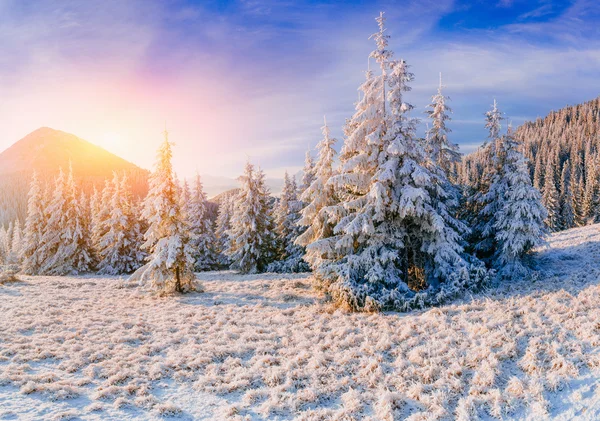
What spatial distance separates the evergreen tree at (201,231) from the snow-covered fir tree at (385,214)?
100 ft

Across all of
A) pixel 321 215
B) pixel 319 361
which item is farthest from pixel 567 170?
pixel 319 361

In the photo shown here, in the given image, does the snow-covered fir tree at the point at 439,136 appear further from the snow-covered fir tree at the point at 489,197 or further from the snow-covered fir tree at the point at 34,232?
the snow-covered fir tree at the point at 34,232

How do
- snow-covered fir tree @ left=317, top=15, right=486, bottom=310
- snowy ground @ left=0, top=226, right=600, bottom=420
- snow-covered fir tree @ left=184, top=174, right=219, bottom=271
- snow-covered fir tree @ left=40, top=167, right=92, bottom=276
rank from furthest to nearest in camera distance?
1. snow-covered fir tree @ left=184, top=174, right=219, bottom=271
2. snow-covered fir tree @ left=40, top=167, right=92, bottom=276
3. snow-covered fir tree @ left=317, top=15, right=486, bottom=310
4. snowy ground @ left=0, top=226, right=600, bottom=420

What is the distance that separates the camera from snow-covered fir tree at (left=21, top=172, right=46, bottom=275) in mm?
36719

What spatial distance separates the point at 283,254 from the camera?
1345 inches

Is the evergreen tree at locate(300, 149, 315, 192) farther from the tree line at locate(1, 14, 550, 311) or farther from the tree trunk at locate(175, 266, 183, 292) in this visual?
Result: the tree trunk at locate(175, 266, 183, 292)

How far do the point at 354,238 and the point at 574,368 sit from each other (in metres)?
10.6

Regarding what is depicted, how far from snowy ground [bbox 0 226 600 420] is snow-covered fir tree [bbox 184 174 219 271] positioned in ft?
87.5

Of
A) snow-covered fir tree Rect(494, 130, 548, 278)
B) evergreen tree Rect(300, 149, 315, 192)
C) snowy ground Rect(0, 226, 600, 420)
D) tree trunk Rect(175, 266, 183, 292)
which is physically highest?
evergreen tree Rect(300, 149, 315, 192)

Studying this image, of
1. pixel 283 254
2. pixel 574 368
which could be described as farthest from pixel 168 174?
pixel 574 368

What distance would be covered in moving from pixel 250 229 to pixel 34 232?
2611cm

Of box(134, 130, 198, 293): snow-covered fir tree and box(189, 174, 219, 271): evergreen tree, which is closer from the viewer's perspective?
box(134, 130, 198, 293): snow-covered fir tree

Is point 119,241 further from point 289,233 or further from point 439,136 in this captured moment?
point 439,136

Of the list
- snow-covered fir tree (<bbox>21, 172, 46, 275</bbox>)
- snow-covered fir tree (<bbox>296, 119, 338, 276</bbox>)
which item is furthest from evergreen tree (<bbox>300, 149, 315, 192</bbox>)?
snow-covered fir tree (<bbox>21, 172, 46, 275</bbox>)
